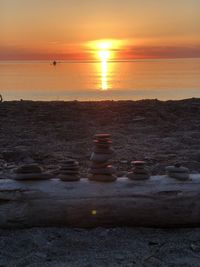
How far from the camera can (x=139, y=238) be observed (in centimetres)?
513

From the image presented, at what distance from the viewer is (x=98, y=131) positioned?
10352mm

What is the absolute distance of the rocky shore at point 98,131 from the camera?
8.20 metres

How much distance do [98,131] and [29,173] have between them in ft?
16.4

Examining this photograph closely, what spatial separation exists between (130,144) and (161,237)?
4217mm

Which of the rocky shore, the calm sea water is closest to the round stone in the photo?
the rocky shore

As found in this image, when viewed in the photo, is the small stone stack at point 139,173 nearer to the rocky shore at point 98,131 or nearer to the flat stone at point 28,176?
the flat stone at point 28,176

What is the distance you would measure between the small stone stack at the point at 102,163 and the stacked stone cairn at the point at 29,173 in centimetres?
44

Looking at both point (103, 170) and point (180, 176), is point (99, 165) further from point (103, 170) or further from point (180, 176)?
point (180, 176)

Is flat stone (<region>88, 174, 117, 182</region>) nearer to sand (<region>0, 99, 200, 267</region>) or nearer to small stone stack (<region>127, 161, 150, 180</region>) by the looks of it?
small stone stack (<region>127, 161, 150, 180</region>)

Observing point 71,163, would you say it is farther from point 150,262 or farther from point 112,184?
point 150,262

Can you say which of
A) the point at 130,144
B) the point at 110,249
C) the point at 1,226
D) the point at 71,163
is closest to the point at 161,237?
the point at 110,249

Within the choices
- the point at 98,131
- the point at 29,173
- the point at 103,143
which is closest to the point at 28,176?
the point at 29,173

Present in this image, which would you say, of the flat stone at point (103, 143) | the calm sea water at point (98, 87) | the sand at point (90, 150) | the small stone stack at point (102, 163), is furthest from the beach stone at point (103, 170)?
the calm sea water at point (98, 87)

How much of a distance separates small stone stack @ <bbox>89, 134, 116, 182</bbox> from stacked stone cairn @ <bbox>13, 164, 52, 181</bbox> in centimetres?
44
